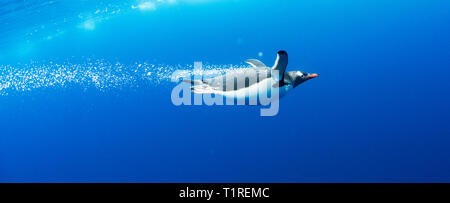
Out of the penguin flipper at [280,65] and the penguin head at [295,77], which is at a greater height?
the penguin head at [295,77]

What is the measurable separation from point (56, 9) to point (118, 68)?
17.2 feet

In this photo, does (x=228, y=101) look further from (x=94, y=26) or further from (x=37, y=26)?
(x=94, y=26)

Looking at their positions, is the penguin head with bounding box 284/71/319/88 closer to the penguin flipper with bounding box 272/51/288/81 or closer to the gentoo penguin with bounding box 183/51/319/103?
the gentoo penguin with bounding box 183/51/319/103

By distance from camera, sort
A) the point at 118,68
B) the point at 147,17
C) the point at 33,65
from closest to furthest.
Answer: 1. the point at 118,68
2. the point at 147,17
3. the point at 33,65

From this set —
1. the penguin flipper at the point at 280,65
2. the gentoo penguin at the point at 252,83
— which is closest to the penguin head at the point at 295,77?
the gentoo penguin at the point at 252,83

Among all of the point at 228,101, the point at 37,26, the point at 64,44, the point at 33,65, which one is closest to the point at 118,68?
the point at 37,26

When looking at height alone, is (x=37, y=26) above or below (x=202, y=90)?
above

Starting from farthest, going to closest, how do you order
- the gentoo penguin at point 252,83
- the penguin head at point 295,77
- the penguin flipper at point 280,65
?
the penguin head at point 295,77, the gentoo penguin at point 252,83, the penguin flipper at point 280,65

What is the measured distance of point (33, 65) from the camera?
90.6 ft

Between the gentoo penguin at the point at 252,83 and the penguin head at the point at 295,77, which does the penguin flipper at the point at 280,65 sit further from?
the penguin head at the point at 295,77

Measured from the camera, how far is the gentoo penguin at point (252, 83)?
10.8ft

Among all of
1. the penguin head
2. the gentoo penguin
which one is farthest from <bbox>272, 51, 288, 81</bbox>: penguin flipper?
the penguin head

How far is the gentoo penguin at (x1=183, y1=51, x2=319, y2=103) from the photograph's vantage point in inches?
130

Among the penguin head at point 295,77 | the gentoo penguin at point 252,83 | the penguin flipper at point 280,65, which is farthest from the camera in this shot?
the penguin head at point 295,77
